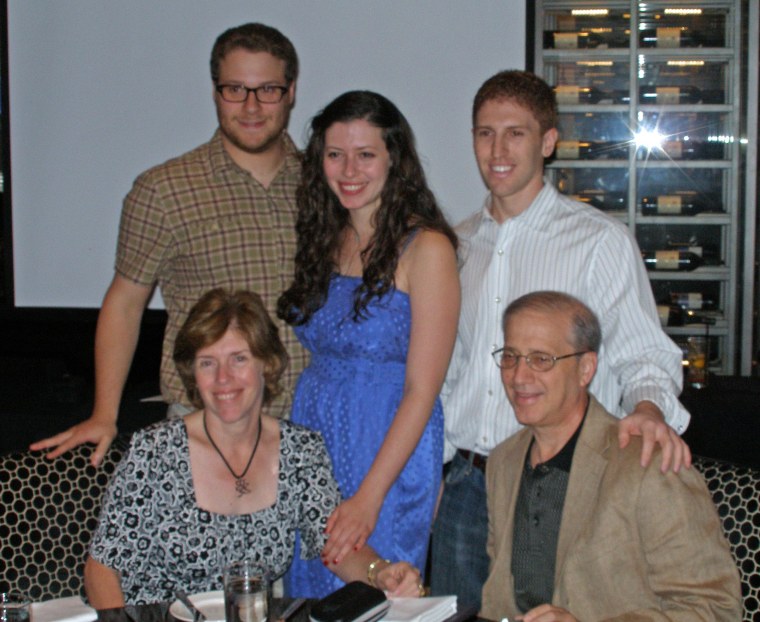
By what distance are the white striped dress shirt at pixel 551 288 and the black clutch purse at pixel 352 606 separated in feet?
2.76

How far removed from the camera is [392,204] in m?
2.35

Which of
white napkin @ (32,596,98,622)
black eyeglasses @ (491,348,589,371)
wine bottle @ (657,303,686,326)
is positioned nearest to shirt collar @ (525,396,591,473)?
black eyeglasses @ (491,348,589,371)

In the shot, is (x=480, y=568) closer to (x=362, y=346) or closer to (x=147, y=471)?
(x=362, y=346)

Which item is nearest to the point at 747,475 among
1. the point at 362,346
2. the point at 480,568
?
the point at 480,568

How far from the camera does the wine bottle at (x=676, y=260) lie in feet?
16.2

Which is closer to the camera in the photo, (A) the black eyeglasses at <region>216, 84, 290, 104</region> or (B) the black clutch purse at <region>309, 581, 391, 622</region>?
(B) the black clutch purse at <region>309, 581, 391, 622</region>

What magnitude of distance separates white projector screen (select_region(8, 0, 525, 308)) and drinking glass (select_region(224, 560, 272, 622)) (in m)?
3.59

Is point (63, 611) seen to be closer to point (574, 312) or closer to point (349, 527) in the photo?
point (349, 527)

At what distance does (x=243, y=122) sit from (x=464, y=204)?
98.5 inches

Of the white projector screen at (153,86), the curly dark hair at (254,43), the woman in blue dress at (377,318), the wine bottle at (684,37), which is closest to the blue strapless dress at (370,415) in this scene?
the woman in blue dress at (377,318)

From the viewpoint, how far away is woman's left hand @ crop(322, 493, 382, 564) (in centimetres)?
212

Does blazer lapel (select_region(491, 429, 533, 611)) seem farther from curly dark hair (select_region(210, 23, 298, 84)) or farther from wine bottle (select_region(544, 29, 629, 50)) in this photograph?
wine bottle (select_region(544, 29, 629, 50))

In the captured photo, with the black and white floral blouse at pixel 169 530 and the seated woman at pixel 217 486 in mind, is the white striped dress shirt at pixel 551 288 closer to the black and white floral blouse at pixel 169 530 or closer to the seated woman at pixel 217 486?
the seated woman at pixel 217 486

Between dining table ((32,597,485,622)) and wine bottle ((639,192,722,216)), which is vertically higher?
wine bottle ((639,192,722,216))
